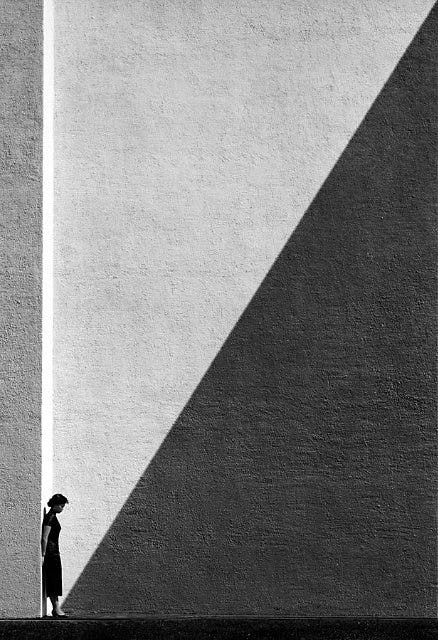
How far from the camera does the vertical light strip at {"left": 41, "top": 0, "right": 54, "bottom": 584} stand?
11.0 meters

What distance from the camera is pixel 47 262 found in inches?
447

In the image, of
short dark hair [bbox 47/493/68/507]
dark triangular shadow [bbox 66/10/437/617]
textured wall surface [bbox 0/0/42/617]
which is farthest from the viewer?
dark triangular shadow [bbox 66/10/437/617]

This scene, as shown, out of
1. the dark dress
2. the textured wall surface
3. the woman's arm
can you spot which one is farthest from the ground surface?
the woman's arm

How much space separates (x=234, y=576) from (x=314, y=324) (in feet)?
8.42

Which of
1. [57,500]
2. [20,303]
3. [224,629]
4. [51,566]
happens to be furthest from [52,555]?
[20,303]

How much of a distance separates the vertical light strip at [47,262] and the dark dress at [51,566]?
0.66ft

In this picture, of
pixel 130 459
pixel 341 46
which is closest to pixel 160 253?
pixel 130 459

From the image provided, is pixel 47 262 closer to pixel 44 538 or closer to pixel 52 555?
pixel 44 538

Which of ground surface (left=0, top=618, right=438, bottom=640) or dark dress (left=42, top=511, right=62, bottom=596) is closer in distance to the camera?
ground surface (left=0, top=618, right=438, bottom=640)

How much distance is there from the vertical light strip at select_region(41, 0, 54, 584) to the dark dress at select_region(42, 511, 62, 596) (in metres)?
0.20

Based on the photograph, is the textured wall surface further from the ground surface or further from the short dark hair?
→ the ground surface

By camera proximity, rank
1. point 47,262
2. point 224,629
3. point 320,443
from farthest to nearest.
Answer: point 320,443, point 47,262, point 224,629

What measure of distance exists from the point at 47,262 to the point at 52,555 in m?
2.70

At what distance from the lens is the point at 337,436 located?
466 inches
